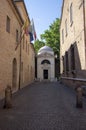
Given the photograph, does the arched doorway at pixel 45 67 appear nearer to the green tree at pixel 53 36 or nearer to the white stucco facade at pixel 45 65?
the white stucco facade at pixel 45 65

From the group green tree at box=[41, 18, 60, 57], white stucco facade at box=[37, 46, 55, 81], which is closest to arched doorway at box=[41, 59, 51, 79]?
white stucco facade at box=[37, 46, 55, 81]

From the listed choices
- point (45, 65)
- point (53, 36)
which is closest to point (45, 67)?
point (45, 65)

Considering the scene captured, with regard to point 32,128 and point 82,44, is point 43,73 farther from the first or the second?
point 32,128

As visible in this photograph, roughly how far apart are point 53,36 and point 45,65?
7234mm

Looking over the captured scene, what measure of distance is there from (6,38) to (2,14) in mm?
1602

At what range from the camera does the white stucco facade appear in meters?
50.6

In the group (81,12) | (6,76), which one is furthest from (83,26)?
(6,76)

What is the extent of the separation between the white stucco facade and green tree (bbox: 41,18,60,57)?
1.67 m

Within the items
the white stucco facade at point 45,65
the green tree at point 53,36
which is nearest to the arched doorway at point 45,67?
the white stucco facade at point 45,65

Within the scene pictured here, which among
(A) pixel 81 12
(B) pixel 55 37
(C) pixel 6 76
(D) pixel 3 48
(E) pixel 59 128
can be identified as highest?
(B) pixel 55 37

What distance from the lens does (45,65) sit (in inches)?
2014

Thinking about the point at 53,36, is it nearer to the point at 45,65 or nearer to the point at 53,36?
the point at 53,36

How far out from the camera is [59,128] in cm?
584

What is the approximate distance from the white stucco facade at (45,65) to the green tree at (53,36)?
1.67 metres
